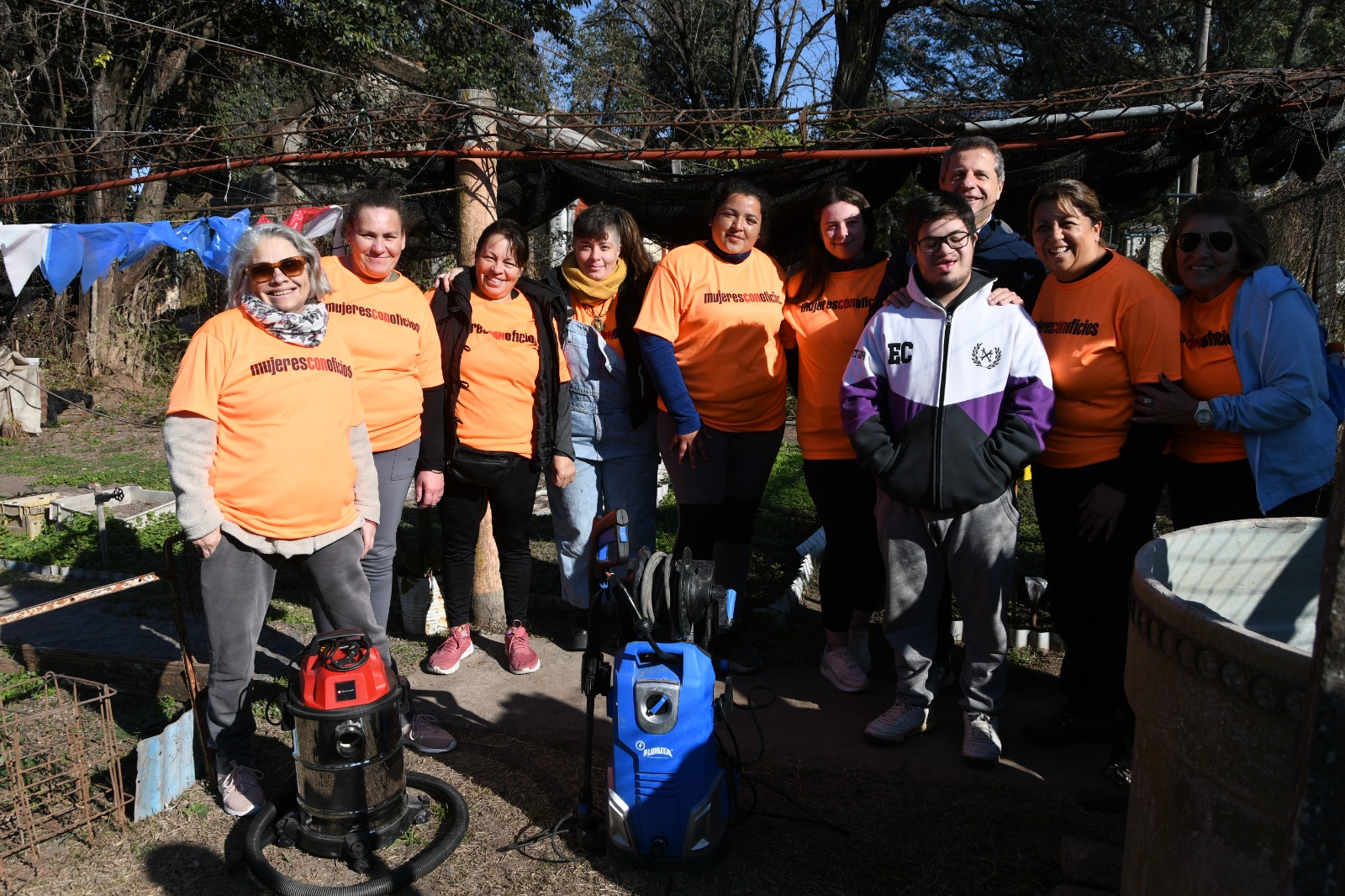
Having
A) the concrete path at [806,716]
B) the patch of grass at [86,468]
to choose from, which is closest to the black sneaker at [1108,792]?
the concrete path at [806,716]

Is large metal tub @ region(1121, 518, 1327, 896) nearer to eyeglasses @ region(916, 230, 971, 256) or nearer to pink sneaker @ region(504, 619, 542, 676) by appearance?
eyeglasses @ region(916, 230, 971, 256)

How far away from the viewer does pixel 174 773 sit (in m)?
3.34

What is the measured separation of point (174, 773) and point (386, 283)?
6.64 feet

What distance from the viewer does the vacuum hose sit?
283 cm

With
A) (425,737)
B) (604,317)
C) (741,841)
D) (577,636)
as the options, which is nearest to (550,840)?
(741,841)

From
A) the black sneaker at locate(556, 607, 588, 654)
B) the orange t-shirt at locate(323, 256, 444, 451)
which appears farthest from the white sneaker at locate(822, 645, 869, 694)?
the orange t-shirt at locate(323, 256, 444, 451)

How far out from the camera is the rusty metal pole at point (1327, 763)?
3.85 feet

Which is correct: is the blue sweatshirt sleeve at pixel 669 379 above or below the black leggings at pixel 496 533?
above

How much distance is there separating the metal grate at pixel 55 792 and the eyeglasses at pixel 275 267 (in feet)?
4.70

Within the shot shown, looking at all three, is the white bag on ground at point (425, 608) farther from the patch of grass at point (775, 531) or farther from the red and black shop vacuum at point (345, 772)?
the red and black shop vacuum at point (345, 772)

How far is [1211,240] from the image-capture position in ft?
10.8

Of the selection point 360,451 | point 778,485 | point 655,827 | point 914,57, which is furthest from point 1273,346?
point 914,57

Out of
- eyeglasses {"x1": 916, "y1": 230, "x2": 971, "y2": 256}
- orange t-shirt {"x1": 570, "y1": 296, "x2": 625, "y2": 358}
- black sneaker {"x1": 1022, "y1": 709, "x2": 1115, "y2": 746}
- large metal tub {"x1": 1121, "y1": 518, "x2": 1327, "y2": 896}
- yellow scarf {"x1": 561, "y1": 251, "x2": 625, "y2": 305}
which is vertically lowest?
black sneaker {"x1": 1022, "y1": 709, "x2": 1115, "y2": 746}

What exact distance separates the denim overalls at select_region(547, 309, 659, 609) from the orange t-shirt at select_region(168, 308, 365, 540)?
148cm
